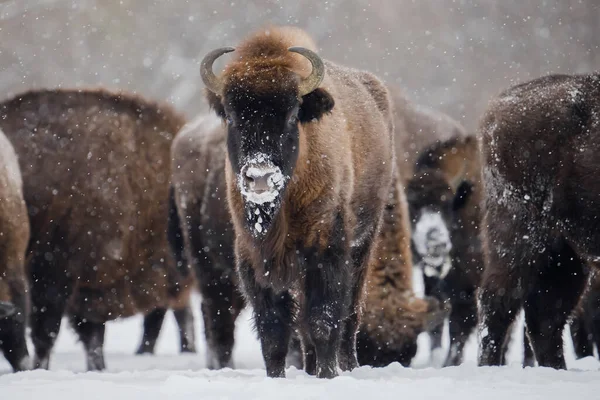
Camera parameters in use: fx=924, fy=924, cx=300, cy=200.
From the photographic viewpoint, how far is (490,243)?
Result: 22.4 ft

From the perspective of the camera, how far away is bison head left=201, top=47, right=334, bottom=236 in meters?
5.51

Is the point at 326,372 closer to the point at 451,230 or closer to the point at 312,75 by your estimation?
the point at 312,75

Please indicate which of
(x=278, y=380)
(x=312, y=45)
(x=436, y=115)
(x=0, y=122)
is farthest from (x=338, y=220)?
(x=436, y=115)

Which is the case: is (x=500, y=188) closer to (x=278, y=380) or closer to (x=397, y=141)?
(x=278, y=380)

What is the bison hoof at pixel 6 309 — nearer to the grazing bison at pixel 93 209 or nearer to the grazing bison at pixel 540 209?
the grazing bison at pixel 93 209

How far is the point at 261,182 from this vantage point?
540 cm

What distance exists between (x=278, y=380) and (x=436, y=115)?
7.40 m

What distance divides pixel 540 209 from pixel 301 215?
72.0 inches

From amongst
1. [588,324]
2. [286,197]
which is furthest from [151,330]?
[286,197]

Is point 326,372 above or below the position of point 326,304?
below

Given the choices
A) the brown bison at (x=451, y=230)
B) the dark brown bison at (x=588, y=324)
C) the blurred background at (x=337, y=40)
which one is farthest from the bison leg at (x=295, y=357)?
the blurred background at (x=337, y=40)

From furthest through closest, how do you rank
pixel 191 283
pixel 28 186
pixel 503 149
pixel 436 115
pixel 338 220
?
pixel 436 115 → pixel 191 283 → pixel 28 186 → pixel 503 149 → pixel 338 220

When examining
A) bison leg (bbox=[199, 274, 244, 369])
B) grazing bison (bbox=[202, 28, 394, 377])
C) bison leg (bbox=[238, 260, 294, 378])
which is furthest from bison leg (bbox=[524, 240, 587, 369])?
bison leg (bbox=[199, 274, 244, 369])

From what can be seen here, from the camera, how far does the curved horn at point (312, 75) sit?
19.2ft
